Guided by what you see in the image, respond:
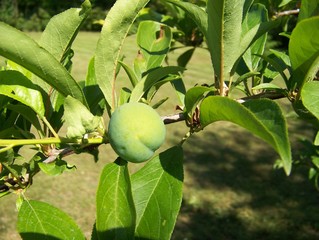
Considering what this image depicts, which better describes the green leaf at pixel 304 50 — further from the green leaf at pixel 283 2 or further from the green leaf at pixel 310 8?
the green leaf at pixel 283 2

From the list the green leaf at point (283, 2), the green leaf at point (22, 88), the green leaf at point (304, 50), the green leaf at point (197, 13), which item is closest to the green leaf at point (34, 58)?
the green leaf at point (22, 88)

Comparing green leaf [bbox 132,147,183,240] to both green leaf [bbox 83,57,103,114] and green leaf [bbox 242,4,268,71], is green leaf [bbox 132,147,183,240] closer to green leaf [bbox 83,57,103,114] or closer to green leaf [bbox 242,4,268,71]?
green leaf [bbox 83,57,103,114]

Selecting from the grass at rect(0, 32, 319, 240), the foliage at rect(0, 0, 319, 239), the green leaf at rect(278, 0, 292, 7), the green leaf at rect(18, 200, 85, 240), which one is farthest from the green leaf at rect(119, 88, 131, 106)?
the grass at rect(0, 32, 319, 240)

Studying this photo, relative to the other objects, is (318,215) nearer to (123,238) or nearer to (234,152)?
(234,152)

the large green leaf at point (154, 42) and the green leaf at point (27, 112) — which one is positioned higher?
the large green leaf at point (154, 42)

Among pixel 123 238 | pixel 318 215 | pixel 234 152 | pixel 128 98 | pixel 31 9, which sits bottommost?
pixel 31 9

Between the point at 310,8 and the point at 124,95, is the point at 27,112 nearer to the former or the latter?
the point at 124,95

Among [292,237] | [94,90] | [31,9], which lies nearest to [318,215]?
[292,237]
